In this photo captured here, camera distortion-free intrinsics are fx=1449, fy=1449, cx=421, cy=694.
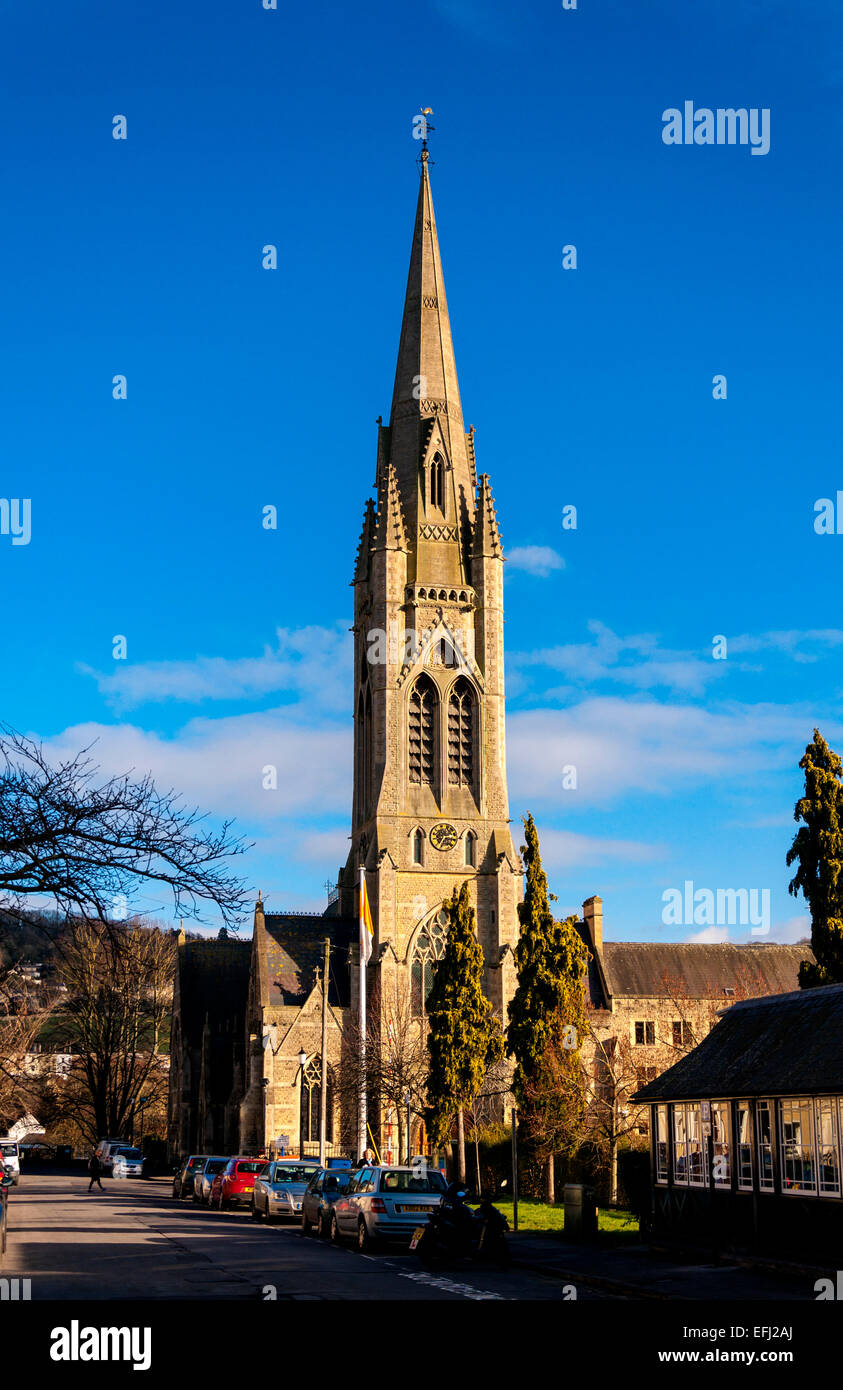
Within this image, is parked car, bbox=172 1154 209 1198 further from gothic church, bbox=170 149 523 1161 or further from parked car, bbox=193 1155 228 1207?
gothic church, bbox=170 149 523 1161

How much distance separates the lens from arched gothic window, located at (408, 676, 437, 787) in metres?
65.8

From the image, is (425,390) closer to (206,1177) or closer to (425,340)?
(425,340)

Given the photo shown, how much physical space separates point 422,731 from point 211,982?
1968 cm

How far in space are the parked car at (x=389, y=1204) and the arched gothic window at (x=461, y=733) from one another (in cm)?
4085

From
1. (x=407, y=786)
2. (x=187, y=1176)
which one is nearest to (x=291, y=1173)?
(x=187, y=1176)

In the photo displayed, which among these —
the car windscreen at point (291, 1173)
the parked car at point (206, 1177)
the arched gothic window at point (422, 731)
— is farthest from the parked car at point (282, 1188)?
the arched gothic window at point (422, 731)

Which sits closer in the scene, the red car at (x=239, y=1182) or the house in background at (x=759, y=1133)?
the house in background at (x=759, y=1133)

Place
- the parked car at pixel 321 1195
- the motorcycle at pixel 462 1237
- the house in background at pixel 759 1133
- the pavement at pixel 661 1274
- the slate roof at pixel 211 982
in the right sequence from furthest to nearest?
1. the slate roof at pixel 211 982
2. the parked car at pixel 321 1195
3. the motorcycle at pixel 462 1237
4. the house in background at pixel 759 1133
5. the pavement at pixel 661 1274

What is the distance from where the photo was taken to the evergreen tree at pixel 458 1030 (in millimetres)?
47438

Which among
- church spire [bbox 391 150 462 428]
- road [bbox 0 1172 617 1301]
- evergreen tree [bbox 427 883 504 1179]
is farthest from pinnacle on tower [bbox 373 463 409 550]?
road [bbox 0 1172 617 1301]

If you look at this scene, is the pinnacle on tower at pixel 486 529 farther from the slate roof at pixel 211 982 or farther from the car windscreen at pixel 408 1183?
the car windscreen at pixel 408 1183

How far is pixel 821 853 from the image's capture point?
113 ft

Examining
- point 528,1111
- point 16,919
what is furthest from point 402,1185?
point 528,1111
